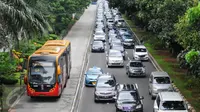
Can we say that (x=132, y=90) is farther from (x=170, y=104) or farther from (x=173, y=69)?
(x=173, y=69)

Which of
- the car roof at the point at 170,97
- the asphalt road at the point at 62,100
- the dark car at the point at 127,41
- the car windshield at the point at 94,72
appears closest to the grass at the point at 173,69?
the dark car at the point at 127,41

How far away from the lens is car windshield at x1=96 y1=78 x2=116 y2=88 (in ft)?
101

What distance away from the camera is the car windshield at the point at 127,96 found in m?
26.7

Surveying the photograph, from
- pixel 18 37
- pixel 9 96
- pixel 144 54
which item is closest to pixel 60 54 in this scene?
pixel 9 96

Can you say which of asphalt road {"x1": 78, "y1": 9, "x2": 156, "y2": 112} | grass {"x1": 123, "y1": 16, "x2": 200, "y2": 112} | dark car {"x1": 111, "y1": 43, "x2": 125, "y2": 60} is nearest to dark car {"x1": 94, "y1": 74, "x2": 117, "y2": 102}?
asphalt road {"x1": 78, "y1": 9, "x2": 156, "y2": 112}

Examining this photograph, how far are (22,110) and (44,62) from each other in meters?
3.63

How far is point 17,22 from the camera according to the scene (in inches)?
792

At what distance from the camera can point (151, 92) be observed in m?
31.2

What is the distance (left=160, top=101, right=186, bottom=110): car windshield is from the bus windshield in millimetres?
8217

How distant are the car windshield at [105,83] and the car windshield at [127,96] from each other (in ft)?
10.8

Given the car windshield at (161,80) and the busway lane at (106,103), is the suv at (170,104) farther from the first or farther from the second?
the car windshield at (161,80)

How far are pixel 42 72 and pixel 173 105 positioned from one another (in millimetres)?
9420

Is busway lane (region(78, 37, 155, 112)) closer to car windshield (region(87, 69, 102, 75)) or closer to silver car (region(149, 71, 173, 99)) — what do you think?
silver car (region(149, 71, 173, 99))

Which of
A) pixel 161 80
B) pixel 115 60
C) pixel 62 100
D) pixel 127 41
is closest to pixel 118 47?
pixel 115 60
